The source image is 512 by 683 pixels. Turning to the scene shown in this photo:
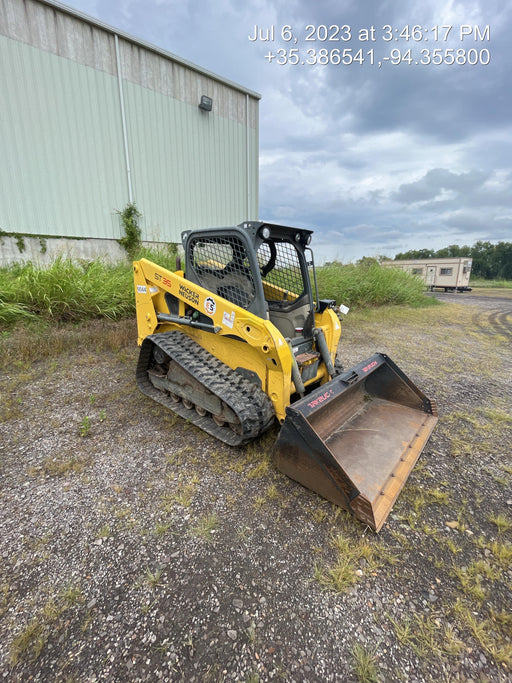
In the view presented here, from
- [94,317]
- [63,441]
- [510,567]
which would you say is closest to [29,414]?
[63,441]

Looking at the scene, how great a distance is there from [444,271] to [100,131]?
841 inches

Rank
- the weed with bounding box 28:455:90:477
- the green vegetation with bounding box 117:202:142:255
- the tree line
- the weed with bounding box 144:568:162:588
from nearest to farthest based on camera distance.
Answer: the weed with bounding box 144:568:162:588 < the weed with bounding box 28:455:90:477 < the green vegetation with bounding box 117:202:142:255 < the tree line

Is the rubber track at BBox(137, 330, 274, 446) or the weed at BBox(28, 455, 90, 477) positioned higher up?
the rubber track at BBox(137, 330, 274, 446)

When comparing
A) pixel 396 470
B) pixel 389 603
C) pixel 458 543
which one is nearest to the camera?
pixel 389 603

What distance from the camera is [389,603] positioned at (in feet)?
5.25

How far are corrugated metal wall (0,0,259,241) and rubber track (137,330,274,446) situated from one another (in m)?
6.93

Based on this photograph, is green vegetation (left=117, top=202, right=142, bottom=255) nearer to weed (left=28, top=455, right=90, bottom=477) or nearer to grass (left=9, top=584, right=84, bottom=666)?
weed (left=28, top=455, right=90, bottom=477)

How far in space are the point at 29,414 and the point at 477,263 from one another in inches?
2960

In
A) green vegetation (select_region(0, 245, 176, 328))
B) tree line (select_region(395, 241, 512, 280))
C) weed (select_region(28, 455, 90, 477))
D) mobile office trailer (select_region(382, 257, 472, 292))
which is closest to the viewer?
weed (select_region(28, 455, 90, 477))

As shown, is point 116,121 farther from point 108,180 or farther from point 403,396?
point 403,396

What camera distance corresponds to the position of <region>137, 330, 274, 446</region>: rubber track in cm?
257

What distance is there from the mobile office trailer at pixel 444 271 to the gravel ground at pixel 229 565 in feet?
66.1

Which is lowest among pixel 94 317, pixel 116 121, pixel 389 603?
pixel 389 603

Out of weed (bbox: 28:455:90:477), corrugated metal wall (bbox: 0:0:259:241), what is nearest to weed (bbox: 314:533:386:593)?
weed (bbox: 28:455:90:477)
